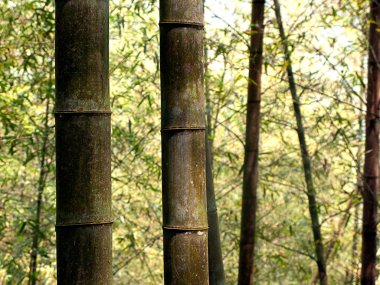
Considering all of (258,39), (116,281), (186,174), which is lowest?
(116,281)

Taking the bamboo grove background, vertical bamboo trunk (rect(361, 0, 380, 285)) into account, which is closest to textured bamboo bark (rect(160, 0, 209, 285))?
the bamboo grove background

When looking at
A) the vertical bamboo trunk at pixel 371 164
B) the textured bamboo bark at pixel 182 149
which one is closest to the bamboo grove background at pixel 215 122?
the vertical bamboo trunk at pixel 371 164

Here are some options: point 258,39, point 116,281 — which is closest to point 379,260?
point 258,39

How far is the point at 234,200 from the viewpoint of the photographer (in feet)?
21.2

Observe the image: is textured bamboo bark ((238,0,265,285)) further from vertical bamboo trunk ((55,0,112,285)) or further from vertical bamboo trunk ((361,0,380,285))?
vertical bamboo trunk ((55,0,112,285))

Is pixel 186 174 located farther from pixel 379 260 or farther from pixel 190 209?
pixel 379 260

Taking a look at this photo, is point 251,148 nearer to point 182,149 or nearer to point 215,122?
point 215,122

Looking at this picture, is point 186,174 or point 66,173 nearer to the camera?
point 66,173

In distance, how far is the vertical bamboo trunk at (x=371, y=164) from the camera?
9.96 ft

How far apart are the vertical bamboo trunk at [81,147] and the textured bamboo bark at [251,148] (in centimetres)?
162

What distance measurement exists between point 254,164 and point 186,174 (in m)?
1.55

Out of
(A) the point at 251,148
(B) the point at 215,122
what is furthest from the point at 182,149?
(B) the point at 215,122

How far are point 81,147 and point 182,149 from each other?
30cm

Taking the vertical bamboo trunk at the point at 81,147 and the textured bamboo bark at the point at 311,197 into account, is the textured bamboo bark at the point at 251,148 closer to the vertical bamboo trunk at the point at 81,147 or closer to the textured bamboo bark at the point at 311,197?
the textured bamboo bark at the point at 311,197
